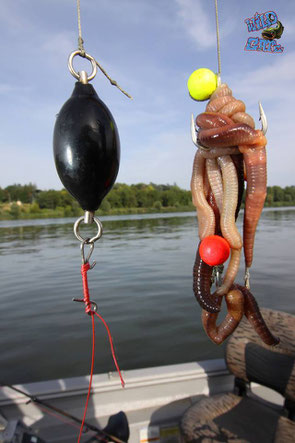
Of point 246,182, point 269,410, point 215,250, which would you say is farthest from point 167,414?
point 246,182

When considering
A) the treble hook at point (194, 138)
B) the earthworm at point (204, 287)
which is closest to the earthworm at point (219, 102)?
the treble hook at point (194, 138)

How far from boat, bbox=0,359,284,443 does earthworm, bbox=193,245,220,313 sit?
2361 mm

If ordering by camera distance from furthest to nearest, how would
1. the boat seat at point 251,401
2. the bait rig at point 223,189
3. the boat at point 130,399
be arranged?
the boat at point 130,399 → the boat seat at point 251,401 → the bait rig at point 223,189

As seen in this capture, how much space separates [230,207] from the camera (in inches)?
70.1

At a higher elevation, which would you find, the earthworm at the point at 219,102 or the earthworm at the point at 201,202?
the earthworm at the point at 219,102

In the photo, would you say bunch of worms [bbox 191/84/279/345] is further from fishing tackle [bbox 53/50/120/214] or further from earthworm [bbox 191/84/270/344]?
fishing tackle [bbox 53/50/120/214]

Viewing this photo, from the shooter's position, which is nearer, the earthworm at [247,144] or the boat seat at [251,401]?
the earthworm at [247,144]

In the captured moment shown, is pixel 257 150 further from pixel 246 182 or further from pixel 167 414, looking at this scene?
pixel 167 414

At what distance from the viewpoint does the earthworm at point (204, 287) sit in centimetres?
180

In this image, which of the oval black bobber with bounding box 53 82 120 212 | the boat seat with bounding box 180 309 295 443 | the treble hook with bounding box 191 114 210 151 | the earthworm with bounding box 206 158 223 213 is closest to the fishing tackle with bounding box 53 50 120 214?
the oval black bobber with bounding box 53 82 120 212

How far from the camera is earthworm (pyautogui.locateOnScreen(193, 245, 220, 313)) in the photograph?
1799 mm

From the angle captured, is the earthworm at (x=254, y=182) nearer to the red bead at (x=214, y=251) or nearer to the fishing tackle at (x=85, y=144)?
the red bead at (x=214, y=251)

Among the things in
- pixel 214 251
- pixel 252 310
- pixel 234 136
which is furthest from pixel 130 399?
pixel 234 136

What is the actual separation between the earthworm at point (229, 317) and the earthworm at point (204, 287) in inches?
4.6
